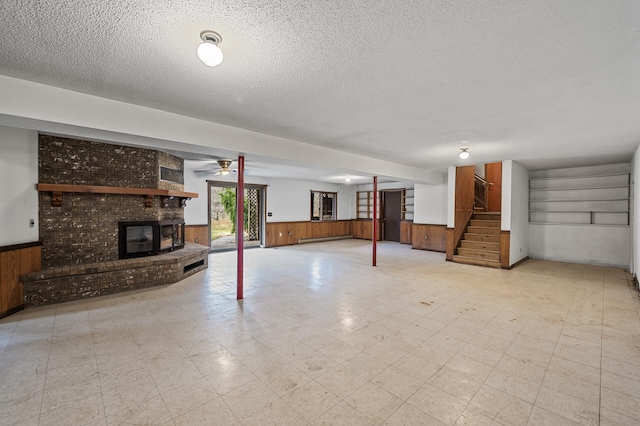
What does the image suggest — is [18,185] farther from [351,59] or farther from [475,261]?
[475,261]

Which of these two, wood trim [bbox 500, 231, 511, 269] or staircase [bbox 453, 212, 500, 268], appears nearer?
wood trim [bbox 500, 231, 511, 269]

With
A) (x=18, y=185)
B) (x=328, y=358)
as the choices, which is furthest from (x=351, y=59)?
(x=18, y=185)

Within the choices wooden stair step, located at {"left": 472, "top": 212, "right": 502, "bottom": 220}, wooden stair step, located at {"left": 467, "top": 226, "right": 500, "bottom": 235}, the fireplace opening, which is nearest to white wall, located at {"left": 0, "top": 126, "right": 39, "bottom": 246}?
the fireplace opening

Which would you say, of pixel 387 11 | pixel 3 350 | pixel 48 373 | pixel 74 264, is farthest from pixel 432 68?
pixel 74 264

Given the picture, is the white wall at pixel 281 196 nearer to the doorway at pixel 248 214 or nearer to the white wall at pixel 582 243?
the doorway at pixel 248 214

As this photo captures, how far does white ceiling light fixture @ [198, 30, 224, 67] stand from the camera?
1.86 m

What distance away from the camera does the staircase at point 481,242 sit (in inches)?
275

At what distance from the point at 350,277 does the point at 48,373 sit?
446cm

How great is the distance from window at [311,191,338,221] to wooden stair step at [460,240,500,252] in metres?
5.85

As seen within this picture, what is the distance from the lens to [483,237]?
7.62 metres

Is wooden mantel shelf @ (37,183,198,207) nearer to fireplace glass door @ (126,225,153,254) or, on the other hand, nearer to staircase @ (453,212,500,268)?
fireplace glass door @ (126,225,153,254)

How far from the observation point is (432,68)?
7.62 feet

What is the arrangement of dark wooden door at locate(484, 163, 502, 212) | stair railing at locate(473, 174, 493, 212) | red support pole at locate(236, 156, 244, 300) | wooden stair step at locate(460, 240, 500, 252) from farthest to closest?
dark wooden door at locate(484, 163, 502, 212), stair railing at locate(473, 174, 493, 212), wooden stair step at locate(460, 240, 500, 252), red support pole at locate(236, 156, 244, 300)

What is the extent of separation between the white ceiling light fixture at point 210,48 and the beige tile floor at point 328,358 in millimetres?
2456
